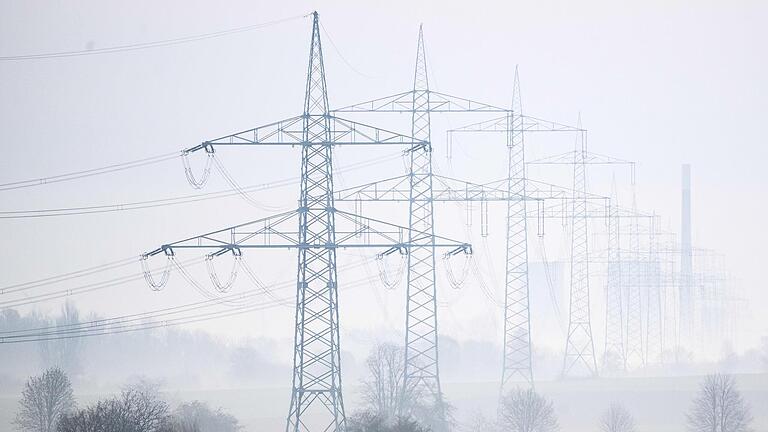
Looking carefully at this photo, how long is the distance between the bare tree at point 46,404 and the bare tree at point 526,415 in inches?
1082

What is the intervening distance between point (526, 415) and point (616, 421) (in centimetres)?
1059

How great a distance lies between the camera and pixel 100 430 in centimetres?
6391

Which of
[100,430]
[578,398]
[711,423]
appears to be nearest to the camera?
[100,430]

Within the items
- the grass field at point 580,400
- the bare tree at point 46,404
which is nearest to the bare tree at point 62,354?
the grass field at point 580,400

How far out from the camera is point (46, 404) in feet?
301

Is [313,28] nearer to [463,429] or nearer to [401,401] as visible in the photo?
[401,401]

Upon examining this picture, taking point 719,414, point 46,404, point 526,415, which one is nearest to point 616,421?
point 719,414

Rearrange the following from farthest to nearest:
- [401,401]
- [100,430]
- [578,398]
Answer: [578,398]
[401,401]
[100,430]

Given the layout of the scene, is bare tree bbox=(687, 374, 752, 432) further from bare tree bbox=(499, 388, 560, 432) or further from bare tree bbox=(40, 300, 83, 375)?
bare tree bbox=(40, 300, 83, 375)

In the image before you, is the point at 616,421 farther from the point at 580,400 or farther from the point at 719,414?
the point at 580,400

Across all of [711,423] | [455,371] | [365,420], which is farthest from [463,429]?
[455,371]

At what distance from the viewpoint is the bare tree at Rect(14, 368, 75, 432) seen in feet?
296

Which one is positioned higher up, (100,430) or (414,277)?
Result: (414,277)

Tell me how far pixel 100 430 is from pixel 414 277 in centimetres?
2652
